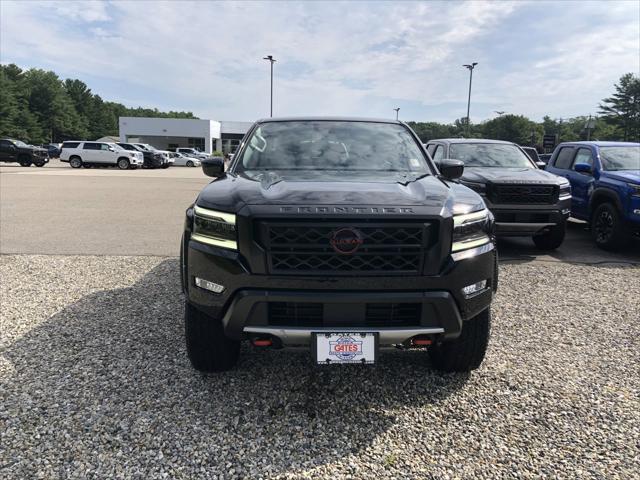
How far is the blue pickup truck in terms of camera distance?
24.7 ft

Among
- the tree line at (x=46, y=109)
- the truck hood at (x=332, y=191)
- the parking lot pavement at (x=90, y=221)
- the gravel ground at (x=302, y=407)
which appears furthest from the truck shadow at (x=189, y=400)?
the tree line at (x=46, y=109)

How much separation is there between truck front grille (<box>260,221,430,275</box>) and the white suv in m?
32.9

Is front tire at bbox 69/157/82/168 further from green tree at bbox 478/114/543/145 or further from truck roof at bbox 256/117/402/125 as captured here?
green tree at bbox 478/114/543/145

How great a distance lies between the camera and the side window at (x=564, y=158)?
9.48 m

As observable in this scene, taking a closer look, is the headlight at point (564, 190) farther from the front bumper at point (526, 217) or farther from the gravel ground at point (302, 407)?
the gravel ground at point (302, 407)

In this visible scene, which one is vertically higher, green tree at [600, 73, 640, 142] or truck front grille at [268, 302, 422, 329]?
green tree at [600, 73, 640, 142]

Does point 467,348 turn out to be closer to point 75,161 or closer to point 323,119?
point 323,119

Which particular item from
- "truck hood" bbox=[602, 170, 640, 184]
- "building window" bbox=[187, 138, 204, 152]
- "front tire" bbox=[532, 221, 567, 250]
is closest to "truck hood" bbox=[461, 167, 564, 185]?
"front tire" bbox=[532, 221, 567, 250]

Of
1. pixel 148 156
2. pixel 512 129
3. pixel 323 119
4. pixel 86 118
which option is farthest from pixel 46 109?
pixel 323 119

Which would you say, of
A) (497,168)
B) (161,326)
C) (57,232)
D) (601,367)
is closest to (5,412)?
(161,326)

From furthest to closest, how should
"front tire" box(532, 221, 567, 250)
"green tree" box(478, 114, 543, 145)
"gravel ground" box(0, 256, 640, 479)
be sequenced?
"green tree" box(478, 114, 543, 145) → "front tire" box(532, 221, 567, 250) → "gravel ground" box(0, 256, 640, 479)

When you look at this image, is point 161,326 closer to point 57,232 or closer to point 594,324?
point 594,324

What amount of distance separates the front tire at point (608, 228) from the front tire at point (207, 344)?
23.0ft

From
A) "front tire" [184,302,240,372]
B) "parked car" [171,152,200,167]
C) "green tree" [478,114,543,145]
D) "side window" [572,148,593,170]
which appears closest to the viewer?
Result: "front tire" [184,302,240,372]
